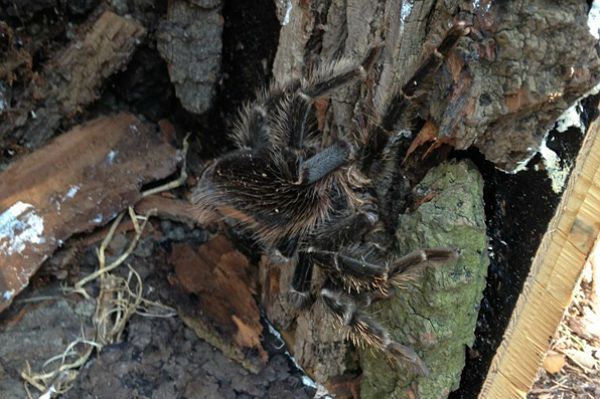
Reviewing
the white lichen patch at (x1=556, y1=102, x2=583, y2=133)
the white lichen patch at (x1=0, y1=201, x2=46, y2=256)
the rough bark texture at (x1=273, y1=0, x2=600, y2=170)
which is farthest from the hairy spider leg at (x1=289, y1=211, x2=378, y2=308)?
the white lichen patch at (x1=0, y1=201, x2=46, y2=256)

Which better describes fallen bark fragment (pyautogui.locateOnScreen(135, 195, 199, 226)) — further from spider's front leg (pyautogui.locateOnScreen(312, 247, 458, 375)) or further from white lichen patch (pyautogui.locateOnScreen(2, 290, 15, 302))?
spider's front leg (pyautogui.locateOnScreen(312, 247, 458, 375))

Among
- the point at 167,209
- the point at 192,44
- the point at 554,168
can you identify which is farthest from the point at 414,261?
the point at 192,44

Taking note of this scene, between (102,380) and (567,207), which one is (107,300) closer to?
(102,380)

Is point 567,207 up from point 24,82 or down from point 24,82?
up

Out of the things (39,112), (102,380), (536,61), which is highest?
(536,61)

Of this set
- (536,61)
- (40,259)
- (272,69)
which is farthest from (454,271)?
(40,259)

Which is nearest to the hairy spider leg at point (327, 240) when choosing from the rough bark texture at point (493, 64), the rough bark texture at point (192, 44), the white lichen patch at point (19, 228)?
the rough bark texture at point (493, 64)

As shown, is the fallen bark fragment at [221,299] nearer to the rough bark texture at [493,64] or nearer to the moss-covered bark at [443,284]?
the moss-covered bark at [443,284]
